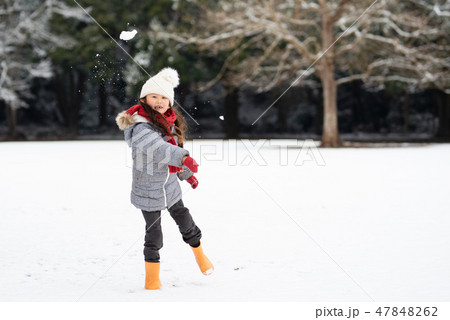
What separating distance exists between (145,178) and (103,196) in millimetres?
4621

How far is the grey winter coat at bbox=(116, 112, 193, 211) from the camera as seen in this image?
3643mm

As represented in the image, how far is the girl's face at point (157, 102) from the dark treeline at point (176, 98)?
15.5 meters

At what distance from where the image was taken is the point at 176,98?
75.6 feet

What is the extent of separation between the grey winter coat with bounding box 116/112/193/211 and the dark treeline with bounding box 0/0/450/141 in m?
15.6

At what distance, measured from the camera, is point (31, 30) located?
23984mm

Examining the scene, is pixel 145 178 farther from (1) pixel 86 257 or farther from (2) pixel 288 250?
(2) pixel 288 250

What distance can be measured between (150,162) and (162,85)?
0.55 m

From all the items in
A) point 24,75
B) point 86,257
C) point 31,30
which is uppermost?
point 31,30

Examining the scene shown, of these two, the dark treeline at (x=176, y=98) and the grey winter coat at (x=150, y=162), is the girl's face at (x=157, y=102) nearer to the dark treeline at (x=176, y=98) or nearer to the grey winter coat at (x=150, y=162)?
the grey winter coat at (x=150, y=162)

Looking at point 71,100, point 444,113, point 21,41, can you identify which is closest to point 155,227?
point 21,41

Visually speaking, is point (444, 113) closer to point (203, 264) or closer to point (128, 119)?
point (203, 264)

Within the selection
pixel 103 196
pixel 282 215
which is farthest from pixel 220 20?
pixel 282 215

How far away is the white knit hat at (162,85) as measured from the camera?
12.5 ft

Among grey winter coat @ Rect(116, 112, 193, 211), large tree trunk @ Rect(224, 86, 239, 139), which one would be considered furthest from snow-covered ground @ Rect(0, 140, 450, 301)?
large tree trunk @ Rect(224, 86, 239, 139)
